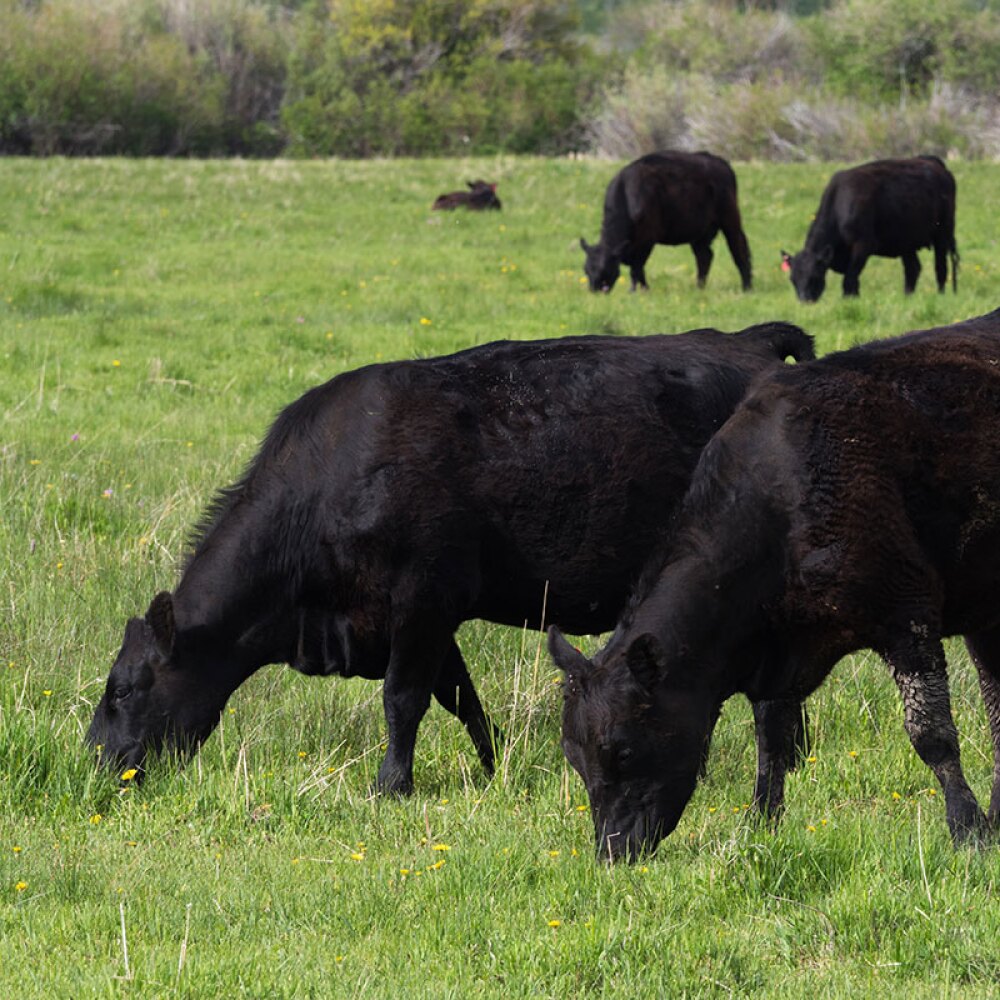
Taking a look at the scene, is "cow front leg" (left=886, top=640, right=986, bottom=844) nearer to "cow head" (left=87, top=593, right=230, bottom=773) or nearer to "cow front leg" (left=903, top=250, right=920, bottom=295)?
"cow head" (left=87, top=593, right=230, bottom=773)

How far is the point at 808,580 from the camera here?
17.1ft

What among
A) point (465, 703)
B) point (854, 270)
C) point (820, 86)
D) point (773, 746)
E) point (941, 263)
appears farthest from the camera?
point (820, 86)

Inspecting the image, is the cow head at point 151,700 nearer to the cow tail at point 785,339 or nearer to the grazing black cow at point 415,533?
the grazing black cow at point 415,533

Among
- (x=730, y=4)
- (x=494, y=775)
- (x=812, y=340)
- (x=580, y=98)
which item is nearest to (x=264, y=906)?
(x=494, y=775)

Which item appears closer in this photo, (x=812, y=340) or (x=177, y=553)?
(x=812, y=340)

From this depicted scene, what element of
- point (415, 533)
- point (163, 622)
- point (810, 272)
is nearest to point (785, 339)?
point (415, 533)

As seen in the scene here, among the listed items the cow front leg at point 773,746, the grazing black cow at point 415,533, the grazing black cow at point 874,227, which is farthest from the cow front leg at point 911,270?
the cow front leg at point 773,746

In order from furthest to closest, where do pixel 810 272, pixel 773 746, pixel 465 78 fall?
pixel 465 78
pixel 810 272
pixel 773 746

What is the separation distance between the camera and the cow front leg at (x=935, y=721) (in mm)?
5215

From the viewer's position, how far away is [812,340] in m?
7.36

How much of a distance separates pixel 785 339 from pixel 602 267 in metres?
13.2

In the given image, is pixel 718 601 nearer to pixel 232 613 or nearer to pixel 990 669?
pixel 990 669

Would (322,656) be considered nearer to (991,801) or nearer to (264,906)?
(264,906)

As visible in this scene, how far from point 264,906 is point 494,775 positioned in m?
1.59
